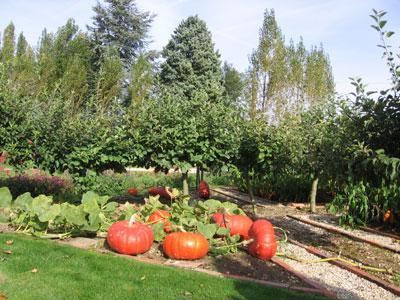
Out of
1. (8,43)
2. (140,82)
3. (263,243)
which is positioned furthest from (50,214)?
(8,43)

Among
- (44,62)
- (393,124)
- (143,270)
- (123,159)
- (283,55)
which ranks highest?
(283,55)

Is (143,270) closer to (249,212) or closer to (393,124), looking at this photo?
(393,124)

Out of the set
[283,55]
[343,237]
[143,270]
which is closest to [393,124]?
[143,270]

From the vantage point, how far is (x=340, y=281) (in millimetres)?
4512

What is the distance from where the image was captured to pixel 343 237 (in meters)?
6.62

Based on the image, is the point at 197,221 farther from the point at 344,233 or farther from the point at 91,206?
the point at 344,233

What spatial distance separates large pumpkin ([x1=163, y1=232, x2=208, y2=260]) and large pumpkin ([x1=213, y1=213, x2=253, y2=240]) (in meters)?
0.60

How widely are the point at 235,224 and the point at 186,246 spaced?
935 mm

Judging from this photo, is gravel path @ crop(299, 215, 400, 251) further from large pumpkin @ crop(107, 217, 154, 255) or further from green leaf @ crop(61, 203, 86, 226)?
green leaf @ crop(61, 203, 86, 226)

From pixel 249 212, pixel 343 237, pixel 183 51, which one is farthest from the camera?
pixel 183 51

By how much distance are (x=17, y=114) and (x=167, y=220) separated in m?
3.56

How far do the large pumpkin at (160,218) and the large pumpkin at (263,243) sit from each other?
1.10 metres

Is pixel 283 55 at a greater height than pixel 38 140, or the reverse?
pixel 283 55

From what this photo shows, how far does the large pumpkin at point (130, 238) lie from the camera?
16.0ft
